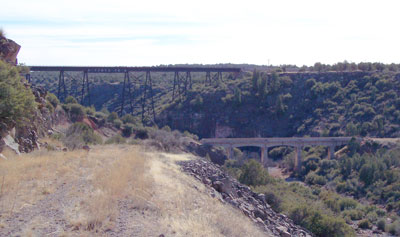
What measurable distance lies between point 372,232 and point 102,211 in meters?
26.0

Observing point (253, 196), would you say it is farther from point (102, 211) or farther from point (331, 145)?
point (331, 145)

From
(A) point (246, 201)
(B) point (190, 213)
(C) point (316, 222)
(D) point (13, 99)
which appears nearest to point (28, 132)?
(D) point (13, 99)

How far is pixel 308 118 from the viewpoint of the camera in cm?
6506

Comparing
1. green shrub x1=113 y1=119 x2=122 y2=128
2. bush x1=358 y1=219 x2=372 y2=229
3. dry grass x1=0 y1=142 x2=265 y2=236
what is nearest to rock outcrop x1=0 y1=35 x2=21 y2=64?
dry grass x1=0 y1=142 x2=265 y2=236

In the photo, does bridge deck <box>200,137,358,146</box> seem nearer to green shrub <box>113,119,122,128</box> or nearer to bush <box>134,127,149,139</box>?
bush <box>134,127,149,139</box>

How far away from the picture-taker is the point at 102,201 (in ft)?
33.1

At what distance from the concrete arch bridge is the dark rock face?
94.6 ft

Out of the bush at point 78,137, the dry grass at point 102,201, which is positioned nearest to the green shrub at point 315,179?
the bush at point 78,137

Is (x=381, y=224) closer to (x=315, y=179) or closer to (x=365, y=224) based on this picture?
(x=365, y=224)

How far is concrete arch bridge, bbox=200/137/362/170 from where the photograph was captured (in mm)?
50812

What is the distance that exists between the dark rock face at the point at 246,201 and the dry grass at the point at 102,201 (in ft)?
5.99

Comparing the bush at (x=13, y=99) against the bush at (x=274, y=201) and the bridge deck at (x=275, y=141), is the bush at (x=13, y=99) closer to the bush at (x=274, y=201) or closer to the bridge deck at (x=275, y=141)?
the bush at (x=274, y=201)

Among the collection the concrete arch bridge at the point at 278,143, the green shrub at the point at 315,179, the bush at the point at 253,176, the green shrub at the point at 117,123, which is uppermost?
the green shrub at the point at 117,123

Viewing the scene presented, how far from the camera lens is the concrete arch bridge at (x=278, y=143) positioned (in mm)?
50812
